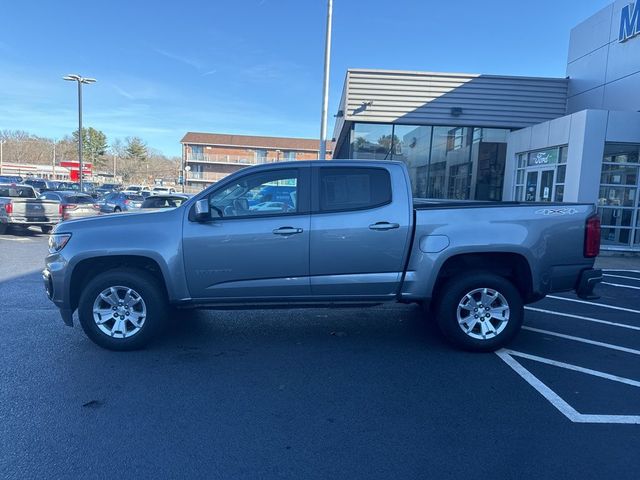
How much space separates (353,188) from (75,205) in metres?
14.9

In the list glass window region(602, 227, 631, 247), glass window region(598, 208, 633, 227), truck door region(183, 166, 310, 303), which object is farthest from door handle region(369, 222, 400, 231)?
glass window region(602, 227, 631, 247)

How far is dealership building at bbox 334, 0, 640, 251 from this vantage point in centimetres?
1290

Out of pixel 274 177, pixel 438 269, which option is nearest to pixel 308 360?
pixel 438 269

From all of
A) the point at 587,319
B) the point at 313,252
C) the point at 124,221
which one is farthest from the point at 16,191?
the point at 587,319

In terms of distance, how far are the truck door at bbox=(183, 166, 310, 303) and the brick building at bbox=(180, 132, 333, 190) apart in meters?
64.4

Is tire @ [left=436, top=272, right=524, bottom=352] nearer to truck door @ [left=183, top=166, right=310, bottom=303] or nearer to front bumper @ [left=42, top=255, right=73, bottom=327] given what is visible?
truck door @ [left=183, top=166, right=310, bottom=303]

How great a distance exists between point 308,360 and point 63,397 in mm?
2191

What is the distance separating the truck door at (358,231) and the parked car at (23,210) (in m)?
13.6

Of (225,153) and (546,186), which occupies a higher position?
(225,153)

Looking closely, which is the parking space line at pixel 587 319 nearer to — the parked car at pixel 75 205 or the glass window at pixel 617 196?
the glass window at pixel 617 196

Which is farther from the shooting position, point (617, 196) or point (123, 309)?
point (617, 196)

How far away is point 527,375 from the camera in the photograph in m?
4.44

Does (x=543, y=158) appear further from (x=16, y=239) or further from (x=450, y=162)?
(x=16, y=239)

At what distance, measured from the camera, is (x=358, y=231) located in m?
4.78
